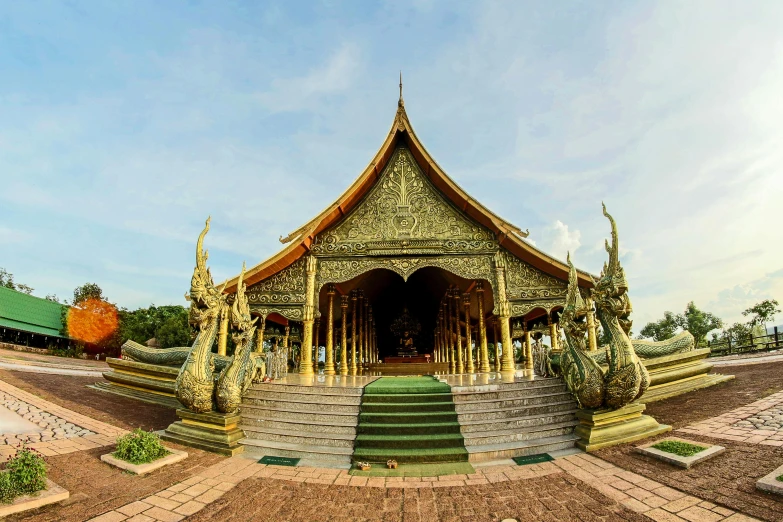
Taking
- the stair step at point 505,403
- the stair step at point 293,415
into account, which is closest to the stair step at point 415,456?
the stair step at point 293,415

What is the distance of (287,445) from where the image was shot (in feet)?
19.3

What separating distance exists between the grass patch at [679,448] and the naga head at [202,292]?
7.20 metres

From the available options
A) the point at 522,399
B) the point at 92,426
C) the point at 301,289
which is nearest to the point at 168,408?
the point at 92,426

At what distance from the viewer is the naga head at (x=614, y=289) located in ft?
19.7

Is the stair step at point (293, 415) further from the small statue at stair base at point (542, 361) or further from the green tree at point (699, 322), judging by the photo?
the green tree at point (699, 322)

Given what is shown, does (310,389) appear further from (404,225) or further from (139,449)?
(404,225)

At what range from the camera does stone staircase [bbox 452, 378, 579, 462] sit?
564 cm

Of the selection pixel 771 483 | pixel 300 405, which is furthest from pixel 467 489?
pixel 300 405

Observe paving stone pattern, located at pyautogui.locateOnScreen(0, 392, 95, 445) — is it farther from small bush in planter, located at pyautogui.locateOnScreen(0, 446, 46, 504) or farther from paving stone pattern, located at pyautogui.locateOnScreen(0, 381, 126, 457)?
small bush in planter, located at pyautogui.locateOnScreen(0, 446, 46, 504)

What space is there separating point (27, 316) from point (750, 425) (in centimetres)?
4142

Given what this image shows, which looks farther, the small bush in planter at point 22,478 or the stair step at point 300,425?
the stair step at point 300,425

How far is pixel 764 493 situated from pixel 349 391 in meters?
5.78

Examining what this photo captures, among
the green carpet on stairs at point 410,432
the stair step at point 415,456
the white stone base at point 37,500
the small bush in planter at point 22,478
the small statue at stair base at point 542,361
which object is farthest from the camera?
the small statue at stair base at point 542,361

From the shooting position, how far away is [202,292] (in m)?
6.42
